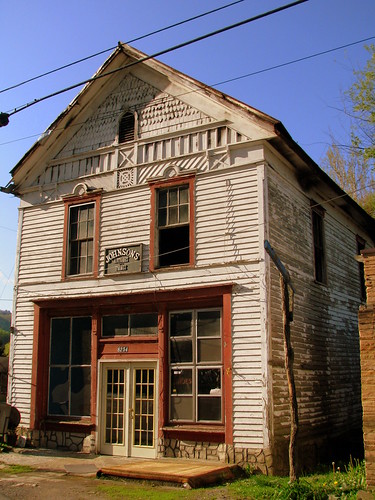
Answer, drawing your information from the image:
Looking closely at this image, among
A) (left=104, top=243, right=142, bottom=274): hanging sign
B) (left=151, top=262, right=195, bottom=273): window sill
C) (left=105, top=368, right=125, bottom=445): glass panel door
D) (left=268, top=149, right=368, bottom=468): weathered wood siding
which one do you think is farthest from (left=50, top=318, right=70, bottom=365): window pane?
(left=268, top=149, right=368, bottom=468): weathered wood siding

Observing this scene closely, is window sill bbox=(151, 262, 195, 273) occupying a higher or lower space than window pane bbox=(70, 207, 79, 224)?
lower

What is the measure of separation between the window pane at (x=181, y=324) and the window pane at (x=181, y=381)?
0.87 meters

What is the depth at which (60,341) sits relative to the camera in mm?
15492

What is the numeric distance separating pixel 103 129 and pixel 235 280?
6295 millimetres

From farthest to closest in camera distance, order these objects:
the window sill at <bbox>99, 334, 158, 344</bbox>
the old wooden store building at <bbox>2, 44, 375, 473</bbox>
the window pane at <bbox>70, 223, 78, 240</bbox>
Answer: the window pane at <bbox>70, 223, 78, 240</bbox> < the window sill at <bbox>99, 334, 158, 344</bbox> < the old wooden store building at <bbox>2, 44, 375, 473</bbox>

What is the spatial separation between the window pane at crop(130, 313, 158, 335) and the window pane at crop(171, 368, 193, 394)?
1.20 m

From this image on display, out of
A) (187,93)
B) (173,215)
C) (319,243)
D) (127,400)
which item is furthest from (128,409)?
(187,93)

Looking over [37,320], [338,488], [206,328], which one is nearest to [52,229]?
[37,320]

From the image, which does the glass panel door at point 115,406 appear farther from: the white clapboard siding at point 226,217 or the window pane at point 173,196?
the window pane at point 173,196

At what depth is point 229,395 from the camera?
12.1 metres

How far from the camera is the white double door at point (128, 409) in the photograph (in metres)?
13.4

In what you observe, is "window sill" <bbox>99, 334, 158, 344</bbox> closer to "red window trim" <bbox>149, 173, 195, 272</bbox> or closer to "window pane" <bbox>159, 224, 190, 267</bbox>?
"red window trim" <bbox>149, 173, 195, 272</bbox>

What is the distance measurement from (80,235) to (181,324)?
427 cm

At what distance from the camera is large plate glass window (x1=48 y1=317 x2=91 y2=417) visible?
48.1 feet
